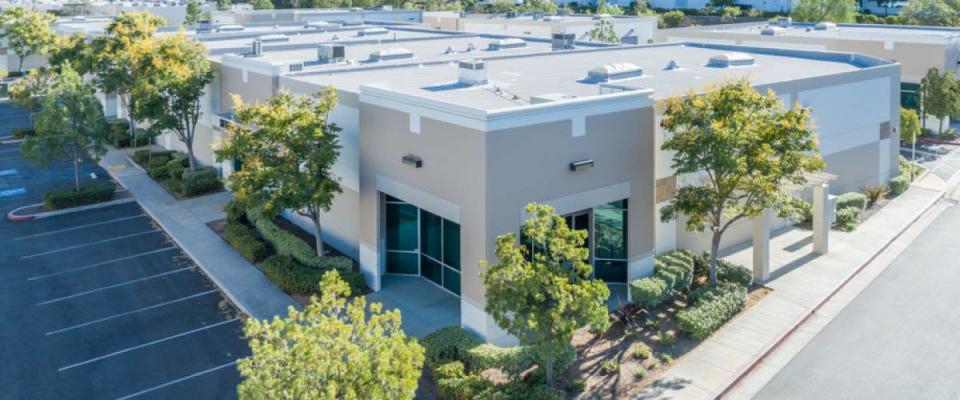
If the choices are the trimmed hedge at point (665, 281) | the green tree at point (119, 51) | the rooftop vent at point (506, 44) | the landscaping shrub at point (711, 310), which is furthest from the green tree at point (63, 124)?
the landscaping shrub at point (711, 310)

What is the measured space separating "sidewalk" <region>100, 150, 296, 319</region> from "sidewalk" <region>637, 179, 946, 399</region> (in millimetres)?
12936

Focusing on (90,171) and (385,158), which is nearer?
(385,158)

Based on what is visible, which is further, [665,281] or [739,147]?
[665,281]

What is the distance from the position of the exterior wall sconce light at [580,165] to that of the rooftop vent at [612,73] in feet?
28.4

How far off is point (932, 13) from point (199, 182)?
3101 inches

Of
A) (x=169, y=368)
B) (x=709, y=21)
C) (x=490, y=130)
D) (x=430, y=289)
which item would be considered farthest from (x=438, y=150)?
(x=709, y=21)

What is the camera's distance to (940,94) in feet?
159

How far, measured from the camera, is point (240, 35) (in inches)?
2288

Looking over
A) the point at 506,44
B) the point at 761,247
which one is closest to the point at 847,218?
the point at 761,247

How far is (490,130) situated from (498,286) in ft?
17.9

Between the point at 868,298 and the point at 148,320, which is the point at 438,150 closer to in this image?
the point at 148,320

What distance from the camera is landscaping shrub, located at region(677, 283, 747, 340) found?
72.2 feet

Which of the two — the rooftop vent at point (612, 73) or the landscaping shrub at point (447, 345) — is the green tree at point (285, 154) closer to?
the landscaping shrub at point (447, 345)

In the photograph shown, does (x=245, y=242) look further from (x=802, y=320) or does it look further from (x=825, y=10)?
(x=825, y=10)
